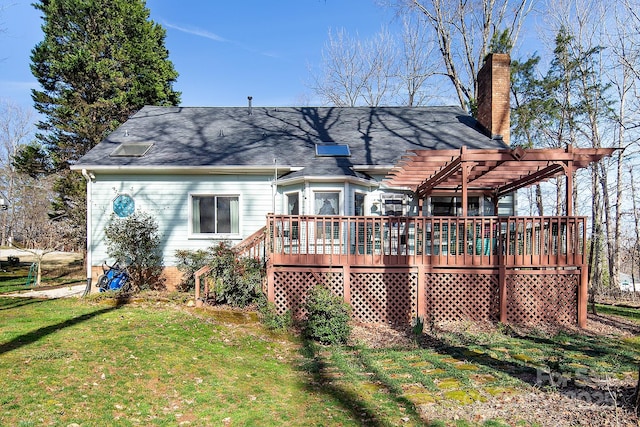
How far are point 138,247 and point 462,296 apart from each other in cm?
764

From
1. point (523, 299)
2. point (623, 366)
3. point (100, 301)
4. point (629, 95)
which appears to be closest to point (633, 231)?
point (629, 95)

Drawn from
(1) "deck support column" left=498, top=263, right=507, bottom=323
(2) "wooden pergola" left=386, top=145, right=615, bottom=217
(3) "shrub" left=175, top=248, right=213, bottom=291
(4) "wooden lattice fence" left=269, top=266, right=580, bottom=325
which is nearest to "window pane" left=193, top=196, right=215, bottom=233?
(3) "shrub" left=175, top=248, right=213, bottom=291

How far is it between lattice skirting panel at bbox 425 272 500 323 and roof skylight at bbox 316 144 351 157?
4.63m

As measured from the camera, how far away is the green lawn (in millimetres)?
3929

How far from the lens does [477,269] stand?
7.97 metres

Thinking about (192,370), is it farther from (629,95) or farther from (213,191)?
(629,95)

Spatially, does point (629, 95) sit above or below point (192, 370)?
above

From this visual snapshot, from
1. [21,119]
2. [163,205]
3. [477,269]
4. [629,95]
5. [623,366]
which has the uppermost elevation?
[21,119]

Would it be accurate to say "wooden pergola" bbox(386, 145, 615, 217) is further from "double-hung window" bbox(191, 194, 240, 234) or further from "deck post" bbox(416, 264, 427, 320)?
"double-hung window" bbox(191, 194, 240, 234)

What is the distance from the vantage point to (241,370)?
5.25 m

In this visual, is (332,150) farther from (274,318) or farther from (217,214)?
(274,318)

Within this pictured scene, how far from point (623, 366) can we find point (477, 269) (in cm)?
287

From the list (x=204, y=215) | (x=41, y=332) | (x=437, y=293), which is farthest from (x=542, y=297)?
(x=41, y=332)

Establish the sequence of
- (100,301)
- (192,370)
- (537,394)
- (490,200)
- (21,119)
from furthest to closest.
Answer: (21,119) → (490,200) → (100,301) → (192,370) → (537,394)
